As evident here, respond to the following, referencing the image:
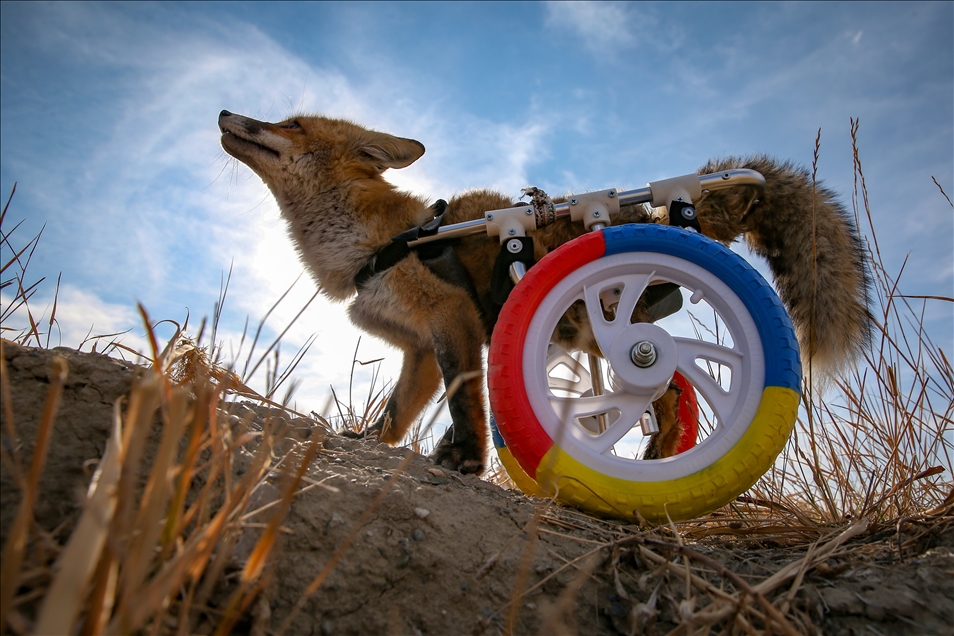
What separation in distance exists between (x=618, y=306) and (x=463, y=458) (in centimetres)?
119

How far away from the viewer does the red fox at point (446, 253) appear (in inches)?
124

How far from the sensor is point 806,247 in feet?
10.6

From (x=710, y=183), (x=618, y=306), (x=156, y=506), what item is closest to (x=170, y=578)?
(x=156, y=506)

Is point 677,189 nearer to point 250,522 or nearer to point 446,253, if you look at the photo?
point 446,253

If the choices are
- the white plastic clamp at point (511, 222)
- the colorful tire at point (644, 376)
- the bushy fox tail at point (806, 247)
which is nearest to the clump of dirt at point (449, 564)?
the colorful tire at point (644, 376)

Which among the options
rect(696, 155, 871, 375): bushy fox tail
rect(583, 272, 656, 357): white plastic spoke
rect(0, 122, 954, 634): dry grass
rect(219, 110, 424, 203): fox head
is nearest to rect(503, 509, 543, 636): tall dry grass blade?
rect(0, 122, 954, 634): dry grass

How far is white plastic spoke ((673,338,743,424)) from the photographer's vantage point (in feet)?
8.25

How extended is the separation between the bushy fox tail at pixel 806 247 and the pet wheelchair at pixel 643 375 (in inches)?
27.3

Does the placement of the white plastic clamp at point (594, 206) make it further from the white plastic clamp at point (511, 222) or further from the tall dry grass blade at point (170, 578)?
the tall dry grass blade at point (170, 578)

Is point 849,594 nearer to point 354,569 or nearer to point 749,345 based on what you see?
point 749,345

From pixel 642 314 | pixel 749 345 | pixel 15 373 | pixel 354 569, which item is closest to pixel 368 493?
pixel 354 569

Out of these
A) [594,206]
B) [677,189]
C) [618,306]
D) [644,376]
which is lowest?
[644,376]

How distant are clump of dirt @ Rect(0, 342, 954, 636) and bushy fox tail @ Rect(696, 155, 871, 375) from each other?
1.15 m

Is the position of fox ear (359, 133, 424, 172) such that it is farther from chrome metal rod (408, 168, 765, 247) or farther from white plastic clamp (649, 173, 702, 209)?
white plastic clamp (649, 173, 702, 209)
